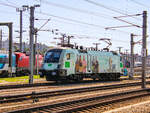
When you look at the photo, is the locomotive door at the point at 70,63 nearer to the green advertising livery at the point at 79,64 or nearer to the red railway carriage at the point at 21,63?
the green advertising livery at the point at 79,64

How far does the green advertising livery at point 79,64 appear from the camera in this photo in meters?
22.2

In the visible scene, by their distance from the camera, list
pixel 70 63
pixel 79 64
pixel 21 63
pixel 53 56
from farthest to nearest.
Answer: pixel 21 63 → pixel 79 64 → pixel 70 63 → pixel 53 56

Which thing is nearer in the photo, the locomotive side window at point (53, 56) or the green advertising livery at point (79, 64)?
the green advertising livery at point (79, 64)

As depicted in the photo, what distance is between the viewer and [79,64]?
24141 mm

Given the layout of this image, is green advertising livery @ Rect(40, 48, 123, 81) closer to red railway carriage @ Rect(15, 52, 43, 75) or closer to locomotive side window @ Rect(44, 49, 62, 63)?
locomotive side window @ Rect(44, 49, 62, 63)

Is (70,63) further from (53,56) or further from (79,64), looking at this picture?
(53,56)

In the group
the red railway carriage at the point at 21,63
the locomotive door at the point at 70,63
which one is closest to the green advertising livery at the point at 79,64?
the locomotive door at the point at 70,63

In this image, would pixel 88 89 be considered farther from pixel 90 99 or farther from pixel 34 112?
pixel 34 112

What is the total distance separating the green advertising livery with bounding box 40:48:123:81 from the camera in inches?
875

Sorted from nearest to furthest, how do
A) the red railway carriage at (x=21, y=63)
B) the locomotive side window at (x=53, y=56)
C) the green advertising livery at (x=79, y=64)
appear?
the green advertising livery at (x=79, y=64), the locomotive side window at (x=53, y=56), the red railway carriage at (x=21, y=63)

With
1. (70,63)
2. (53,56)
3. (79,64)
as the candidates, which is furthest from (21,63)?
(70,63)

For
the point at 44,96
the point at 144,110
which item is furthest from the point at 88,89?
the point at 144,110

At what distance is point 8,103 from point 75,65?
41.3 ft

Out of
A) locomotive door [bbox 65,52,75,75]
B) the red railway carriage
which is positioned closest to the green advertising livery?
locomotive door [bbox 65,52,75,75]
